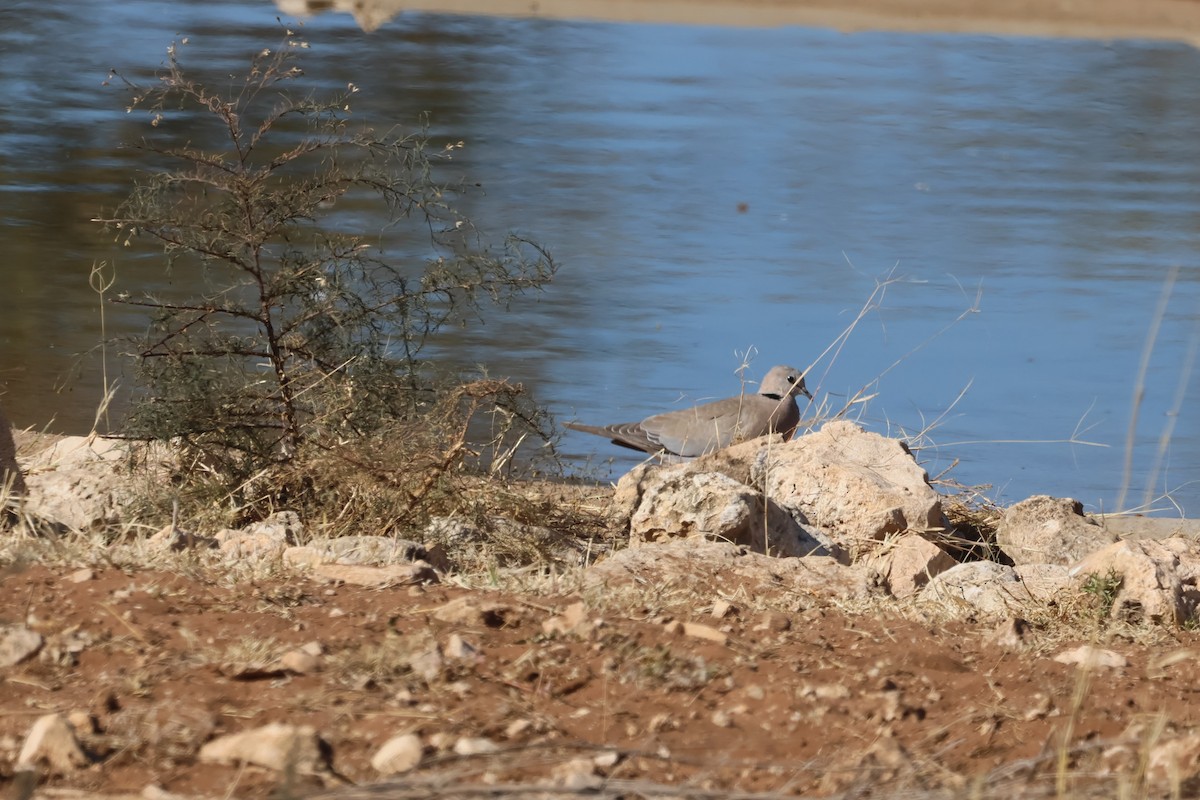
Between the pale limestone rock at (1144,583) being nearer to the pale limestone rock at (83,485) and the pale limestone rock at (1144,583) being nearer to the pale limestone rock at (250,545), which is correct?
the pale limestone rock at (250,545)

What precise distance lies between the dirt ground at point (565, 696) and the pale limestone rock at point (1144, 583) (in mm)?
643

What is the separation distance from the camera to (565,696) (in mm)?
2807

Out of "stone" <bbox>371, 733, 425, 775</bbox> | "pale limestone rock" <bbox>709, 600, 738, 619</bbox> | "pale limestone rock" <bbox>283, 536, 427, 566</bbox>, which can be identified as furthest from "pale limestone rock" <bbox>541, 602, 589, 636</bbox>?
"pale limestone rock" <bbox>283, 536, 427, 566</bbox>

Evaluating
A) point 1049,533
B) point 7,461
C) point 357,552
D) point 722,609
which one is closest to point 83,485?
point 7,461

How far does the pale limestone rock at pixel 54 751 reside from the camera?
2.46m

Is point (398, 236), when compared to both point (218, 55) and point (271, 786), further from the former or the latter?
point (271, 786)

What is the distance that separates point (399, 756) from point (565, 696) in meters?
0.41

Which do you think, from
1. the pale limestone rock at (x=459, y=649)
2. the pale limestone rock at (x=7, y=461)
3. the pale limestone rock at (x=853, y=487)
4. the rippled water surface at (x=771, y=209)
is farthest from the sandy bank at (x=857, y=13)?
the pale limestone rock at (x=459, y=649)

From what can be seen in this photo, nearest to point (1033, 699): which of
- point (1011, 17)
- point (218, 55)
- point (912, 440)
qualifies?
point (912, 440)

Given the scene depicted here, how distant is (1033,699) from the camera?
2.91 m

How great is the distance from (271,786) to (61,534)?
2.12m

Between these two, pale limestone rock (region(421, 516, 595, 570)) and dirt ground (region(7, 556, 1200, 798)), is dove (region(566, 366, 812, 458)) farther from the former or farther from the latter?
dirt ground (region(7, 556, 1200, 798))

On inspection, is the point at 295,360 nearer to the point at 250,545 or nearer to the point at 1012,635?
the point at 250,545

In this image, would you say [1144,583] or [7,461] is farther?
[7,461]
